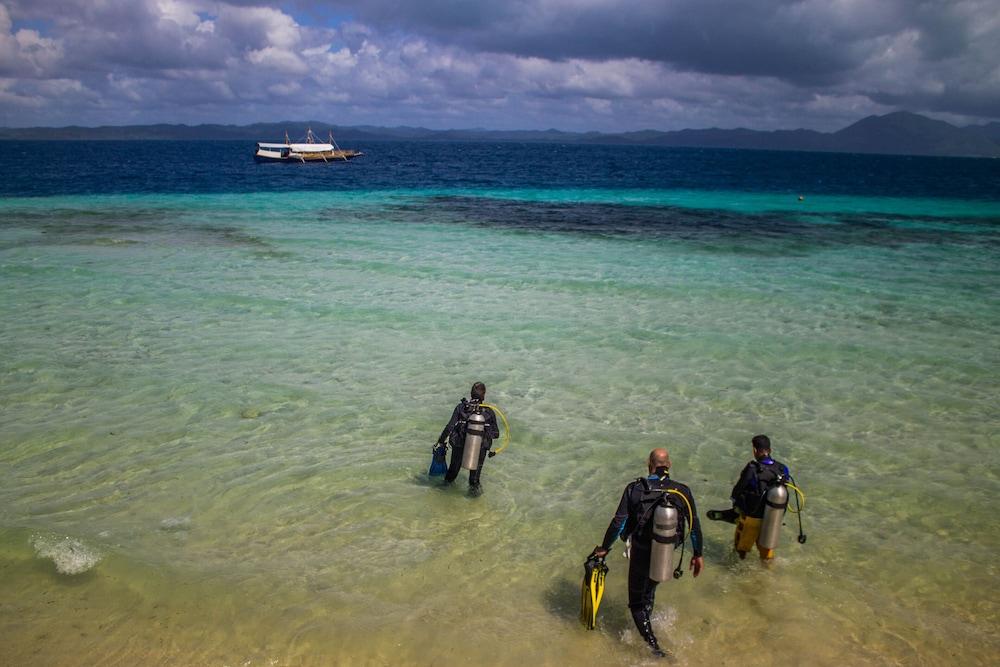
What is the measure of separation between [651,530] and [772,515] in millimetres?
1840

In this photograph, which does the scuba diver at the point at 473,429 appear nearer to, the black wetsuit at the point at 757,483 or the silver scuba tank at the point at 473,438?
the silver scuba tank at the point at 473,438

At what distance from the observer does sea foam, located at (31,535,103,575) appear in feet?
26.3

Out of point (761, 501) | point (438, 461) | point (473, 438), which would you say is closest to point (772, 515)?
point (761, 501)

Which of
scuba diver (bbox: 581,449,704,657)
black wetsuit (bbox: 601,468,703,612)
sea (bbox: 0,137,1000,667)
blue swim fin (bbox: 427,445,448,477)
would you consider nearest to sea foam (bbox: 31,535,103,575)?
sea (bbox: 0,137,1000,667)

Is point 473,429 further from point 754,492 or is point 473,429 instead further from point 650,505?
point 754,492

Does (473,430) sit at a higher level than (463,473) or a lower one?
higher

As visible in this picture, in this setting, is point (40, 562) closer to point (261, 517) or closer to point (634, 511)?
point (261, 517)

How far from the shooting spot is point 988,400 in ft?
44.0

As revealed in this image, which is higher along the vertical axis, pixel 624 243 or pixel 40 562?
pixel 624 243

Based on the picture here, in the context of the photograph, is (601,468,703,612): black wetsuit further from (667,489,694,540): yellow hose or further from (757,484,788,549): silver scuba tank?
(757,484,788,549): silver scuba tank

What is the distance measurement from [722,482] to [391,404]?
20.2 feet

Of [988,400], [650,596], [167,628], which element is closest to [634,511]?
[650,596]

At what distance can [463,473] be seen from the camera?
1049 cm

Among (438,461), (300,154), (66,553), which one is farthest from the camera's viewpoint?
(300,154)
